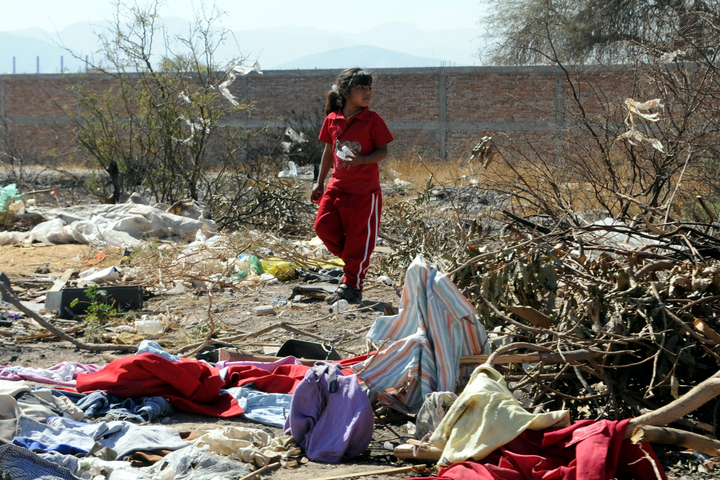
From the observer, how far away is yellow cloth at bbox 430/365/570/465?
2.22 metres

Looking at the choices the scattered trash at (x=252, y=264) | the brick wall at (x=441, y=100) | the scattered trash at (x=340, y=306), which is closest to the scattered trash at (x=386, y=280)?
the scattered trash at (x=340, y=306)

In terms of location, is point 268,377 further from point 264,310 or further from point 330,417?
point 264,310

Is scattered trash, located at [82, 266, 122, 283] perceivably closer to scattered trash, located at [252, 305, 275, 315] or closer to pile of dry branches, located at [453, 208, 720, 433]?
scattered trash, located at [252, 305, 275, 315]

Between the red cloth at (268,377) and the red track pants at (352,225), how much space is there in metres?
1.72

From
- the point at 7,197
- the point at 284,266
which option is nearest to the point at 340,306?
the point at 284,266

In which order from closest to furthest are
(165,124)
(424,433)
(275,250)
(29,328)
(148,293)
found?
1. (424,433)
2. (29,328)
3. (148,293)
4. (275,250)
5. (165,124)

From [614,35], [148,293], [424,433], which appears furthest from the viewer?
[614,35]

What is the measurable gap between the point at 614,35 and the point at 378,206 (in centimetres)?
1870

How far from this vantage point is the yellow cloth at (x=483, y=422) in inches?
87.6

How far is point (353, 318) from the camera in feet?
16.2

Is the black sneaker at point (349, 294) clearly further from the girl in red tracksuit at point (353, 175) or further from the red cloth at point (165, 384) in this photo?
the red cloth at point (165, 384)

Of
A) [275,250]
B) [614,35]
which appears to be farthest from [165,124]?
[614,35]

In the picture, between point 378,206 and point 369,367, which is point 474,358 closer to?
point 369,367

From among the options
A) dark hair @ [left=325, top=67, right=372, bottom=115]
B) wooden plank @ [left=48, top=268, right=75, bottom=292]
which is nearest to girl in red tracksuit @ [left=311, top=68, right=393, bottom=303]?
dark hair @ [left=325, top=67, right=372, bottom=115]
